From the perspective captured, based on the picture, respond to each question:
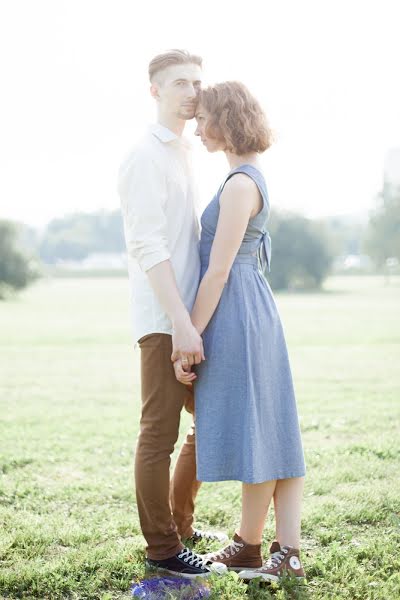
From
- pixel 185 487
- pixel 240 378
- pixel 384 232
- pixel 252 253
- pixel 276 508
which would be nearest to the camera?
pixel 240 378

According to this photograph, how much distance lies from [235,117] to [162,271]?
28.1 inches

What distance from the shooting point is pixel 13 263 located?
49.5 meters

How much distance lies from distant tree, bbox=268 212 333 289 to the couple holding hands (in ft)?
194

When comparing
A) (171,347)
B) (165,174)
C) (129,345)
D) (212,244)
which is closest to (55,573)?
(171,347)

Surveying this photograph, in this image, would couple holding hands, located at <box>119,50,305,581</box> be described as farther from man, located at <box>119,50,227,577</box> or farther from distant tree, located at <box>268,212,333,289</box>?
distant tree, located at <box>268,212,333,289</box>

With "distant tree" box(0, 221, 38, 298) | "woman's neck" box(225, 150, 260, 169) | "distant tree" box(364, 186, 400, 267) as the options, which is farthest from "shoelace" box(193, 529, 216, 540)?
"distant tree" box(364, 186, 400, 267)

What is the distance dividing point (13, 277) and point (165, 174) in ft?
155

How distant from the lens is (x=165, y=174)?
10.5 ft

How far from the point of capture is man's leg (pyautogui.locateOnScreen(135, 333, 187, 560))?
3.23 m

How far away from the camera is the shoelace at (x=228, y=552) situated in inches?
133

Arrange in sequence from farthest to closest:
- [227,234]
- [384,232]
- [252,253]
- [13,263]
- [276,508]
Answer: [384,232] < [13,263] < [276,508] < [252,253] < [227,234]

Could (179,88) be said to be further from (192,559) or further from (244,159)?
(192,559)

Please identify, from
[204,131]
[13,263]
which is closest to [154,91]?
[204,131]

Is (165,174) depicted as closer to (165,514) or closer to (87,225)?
(165,514)
